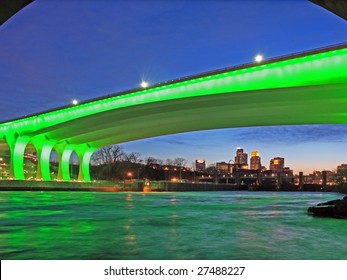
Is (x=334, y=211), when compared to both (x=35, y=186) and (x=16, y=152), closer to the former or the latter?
(x=35, y=186)

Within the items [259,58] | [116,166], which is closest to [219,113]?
[259,58]

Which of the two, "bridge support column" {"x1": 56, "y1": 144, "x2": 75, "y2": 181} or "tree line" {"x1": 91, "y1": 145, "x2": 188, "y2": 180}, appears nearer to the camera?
"bridge support column" {"x1": 56, "y1": 144, "x2": 75, "y2": 181}

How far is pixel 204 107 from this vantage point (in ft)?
151

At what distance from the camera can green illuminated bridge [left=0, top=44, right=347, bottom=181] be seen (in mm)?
31859

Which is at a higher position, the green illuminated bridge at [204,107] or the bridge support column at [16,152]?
the green illuminated bridge at [204,107]

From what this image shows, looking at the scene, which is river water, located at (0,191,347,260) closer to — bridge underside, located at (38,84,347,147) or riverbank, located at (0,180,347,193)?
bridge underside, located at (38,84,347,147)

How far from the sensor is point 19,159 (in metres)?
65.0

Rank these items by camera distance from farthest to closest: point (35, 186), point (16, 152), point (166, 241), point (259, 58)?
point (16, 152), point (35, 186), point (259, 58), point (166, 241)

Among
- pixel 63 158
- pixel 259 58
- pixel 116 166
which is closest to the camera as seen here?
pixel 259 58

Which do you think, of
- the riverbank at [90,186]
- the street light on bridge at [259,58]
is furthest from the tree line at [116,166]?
the street light on bridge at [259,58]

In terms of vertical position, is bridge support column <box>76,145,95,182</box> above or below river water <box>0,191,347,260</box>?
above

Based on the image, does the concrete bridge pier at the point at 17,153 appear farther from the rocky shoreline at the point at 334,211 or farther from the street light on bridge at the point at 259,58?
the rocky shoreline at the point at 334,211

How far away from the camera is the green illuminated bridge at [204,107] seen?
3186cm

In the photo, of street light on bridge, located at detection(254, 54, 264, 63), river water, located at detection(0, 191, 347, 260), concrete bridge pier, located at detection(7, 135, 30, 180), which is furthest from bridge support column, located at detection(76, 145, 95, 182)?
river water, located at detection(0, 191, 347, 260)
